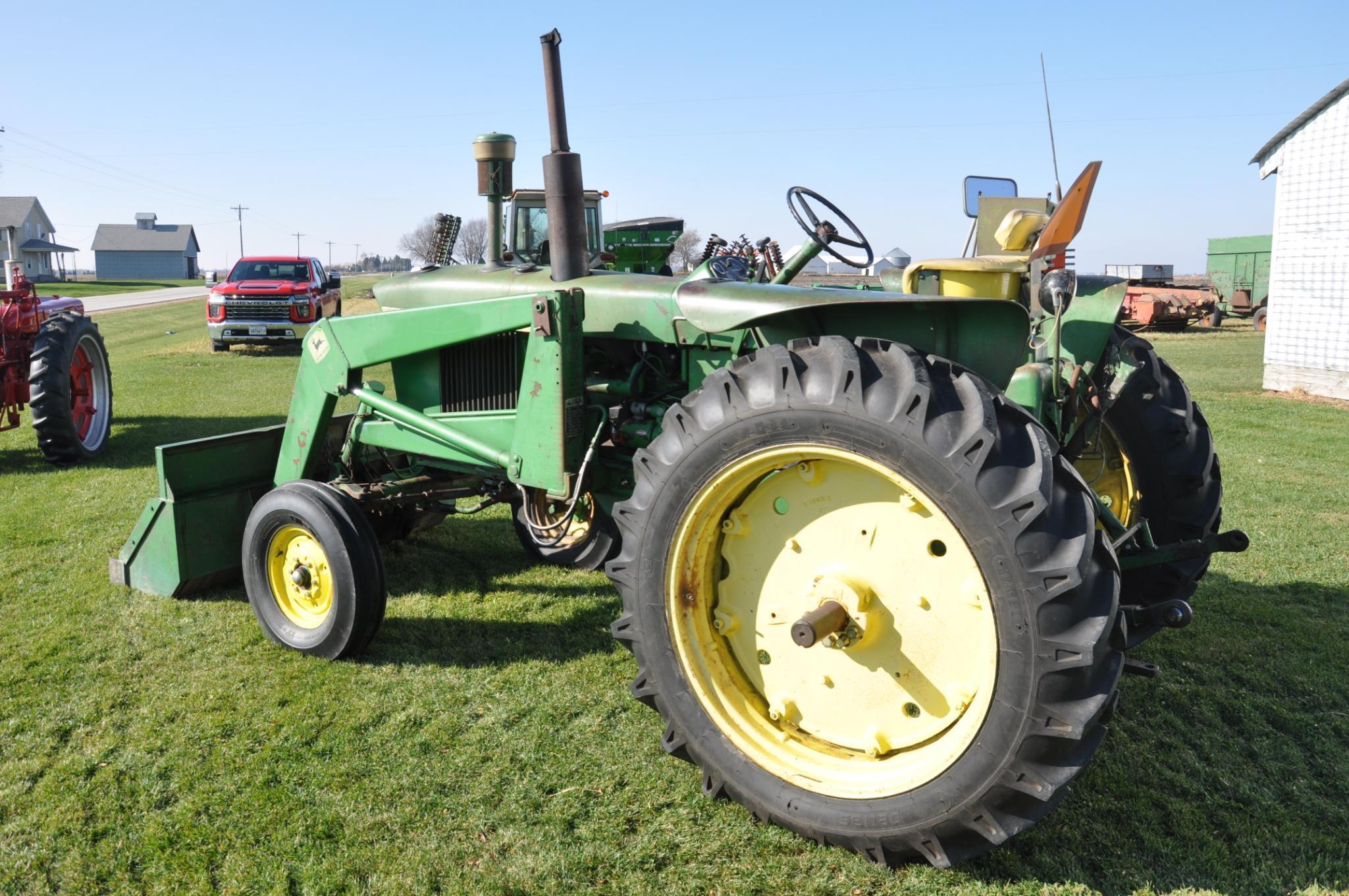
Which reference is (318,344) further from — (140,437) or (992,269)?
(140,437)

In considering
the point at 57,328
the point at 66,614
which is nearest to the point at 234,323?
the point at 57,328

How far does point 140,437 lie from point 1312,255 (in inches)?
541

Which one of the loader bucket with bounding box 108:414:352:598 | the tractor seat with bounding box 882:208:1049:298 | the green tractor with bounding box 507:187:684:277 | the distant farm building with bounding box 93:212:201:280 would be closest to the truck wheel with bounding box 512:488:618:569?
the loader bucket with bounding box 108:414:352:598

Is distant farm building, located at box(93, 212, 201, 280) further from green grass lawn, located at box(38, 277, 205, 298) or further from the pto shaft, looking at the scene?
the pto shaft

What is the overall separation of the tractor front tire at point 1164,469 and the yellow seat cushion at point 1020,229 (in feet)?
2.03

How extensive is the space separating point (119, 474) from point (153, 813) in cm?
550

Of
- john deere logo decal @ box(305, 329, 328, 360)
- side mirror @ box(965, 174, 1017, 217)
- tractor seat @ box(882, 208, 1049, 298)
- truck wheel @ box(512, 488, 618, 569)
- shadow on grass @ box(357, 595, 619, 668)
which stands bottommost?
shadow on grass @ box(357, 595, 619, 668)

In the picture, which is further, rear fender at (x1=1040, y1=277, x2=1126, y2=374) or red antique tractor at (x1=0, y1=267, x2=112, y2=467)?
red antique tractor at (x1=0, y1=267, x2=112, y2=467)

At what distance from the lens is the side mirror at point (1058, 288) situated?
10.0 feet

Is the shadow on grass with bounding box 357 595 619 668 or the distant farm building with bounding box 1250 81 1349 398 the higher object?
the distant farm building with bounding box 1250 81 1349 398

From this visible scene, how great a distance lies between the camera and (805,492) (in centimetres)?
280

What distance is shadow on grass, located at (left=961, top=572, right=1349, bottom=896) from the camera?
8.44 feet

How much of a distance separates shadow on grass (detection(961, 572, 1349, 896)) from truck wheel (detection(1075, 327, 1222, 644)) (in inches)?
16.3

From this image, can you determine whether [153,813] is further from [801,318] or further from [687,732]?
[801,318]
